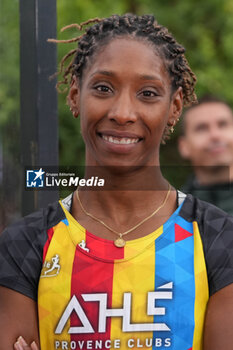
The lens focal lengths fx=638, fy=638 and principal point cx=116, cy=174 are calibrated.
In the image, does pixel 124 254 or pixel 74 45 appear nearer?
pixel 124 254

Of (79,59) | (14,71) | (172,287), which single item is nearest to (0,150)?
(14,71)

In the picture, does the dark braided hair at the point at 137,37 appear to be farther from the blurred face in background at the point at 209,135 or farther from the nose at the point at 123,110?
the blurred face in background at the point at 209,135

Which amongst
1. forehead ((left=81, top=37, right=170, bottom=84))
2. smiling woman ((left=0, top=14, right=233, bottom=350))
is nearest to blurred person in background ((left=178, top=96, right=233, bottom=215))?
smiling woman ((left=0, top=14, right=233, bottom=350))

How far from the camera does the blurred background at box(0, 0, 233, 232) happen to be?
2.77 meters

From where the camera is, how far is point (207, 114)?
14.1ft

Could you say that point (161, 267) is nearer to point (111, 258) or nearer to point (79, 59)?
point (111, 258)

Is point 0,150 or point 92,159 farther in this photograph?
point 0,150

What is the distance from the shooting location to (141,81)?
2068mm

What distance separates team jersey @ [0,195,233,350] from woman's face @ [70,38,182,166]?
0.97ft

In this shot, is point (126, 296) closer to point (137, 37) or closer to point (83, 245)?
point (83, 245)

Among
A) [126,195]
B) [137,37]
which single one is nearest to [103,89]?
[137,37]

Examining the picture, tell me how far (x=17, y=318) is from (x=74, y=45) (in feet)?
10.8

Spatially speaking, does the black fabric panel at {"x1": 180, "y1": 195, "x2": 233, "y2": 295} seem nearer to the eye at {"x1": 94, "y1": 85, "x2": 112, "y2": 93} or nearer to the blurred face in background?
the eye at {"x1": 94, "y1": 85, "x2": 112, "y2": 93}

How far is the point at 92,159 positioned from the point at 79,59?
361 millimetres
